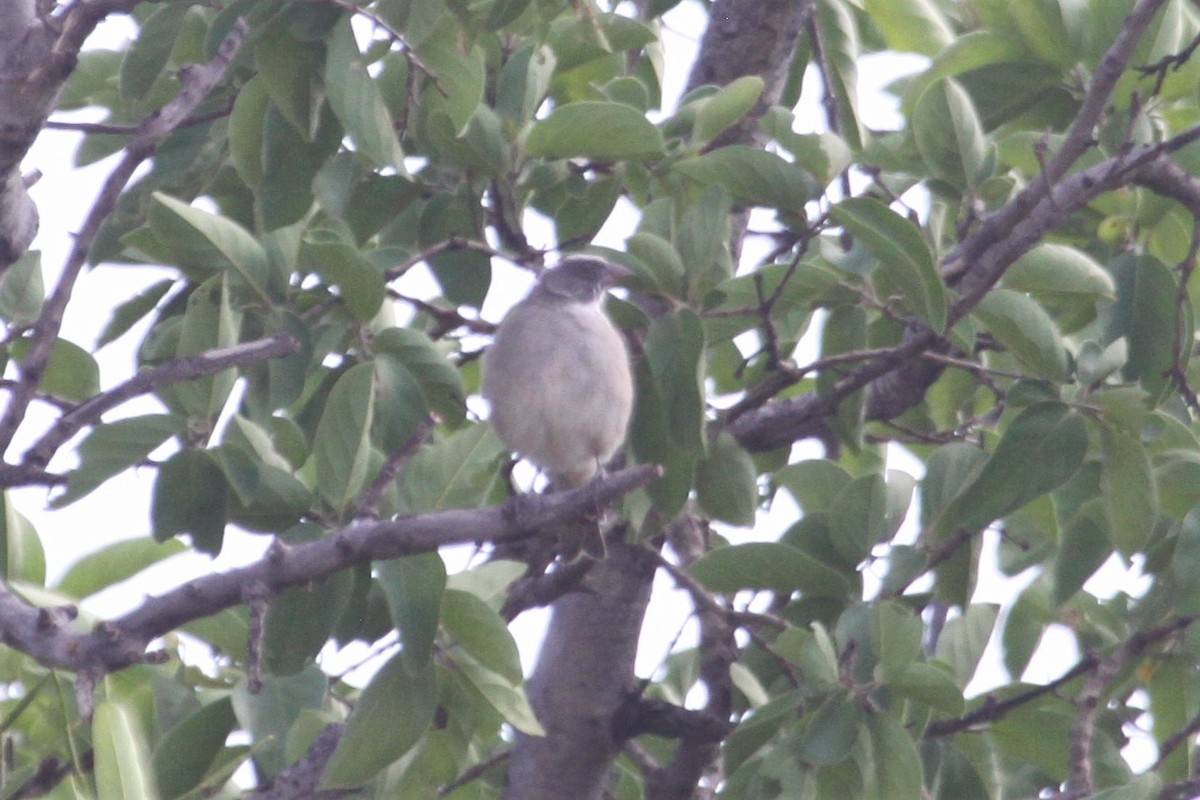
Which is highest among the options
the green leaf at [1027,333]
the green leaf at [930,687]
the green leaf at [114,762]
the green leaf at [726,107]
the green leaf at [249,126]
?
the green leaf at [249,126]

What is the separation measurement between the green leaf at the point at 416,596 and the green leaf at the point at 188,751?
2.16 feet

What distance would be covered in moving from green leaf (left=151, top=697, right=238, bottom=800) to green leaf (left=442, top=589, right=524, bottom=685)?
672 millimetres

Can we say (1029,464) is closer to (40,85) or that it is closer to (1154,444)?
(1154,444)

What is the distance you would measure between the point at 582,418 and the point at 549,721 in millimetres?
1105

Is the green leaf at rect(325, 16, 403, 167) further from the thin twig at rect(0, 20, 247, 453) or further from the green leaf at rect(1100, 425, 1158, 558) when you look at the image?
the green leaf at rect(1100, 425, 1158, 558)

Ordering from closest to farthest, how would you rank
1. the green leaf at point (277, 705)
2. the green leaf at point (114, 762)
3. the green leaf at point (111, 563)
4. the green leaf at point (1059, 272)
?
the green leaf at point (114, 762) → the green leaf at point (277, 705) → the green leaf at point (1059, 272) → the green leaf at point (111, 563)

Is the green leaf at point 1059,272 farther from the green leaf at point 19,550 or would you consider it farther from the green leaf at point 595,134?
the green leaf at point 19,550

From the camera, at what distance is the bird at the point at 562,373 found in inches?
220

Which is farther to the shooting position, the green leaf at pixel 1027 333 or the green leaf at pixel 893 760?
the green leaf at pixel 1027 333

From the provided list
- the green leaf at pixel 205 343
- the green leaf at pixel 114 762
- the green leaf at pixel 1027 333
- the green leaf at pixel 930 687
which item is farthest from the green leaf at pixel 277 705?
the green leaf at pixel 1027 333

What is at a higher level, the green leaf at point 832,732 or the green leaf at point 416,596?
the green leaf at point 416,596

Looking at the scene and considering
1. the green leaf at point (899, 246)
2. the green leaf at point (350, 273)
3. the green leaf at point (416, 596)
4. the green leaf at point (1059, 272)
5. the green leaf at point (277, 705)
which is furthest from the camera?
the green leaf at point (1059, 272)

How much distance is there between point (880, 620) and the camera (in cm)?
390

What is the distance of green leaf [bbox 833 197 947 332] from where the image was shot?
3902 mm
